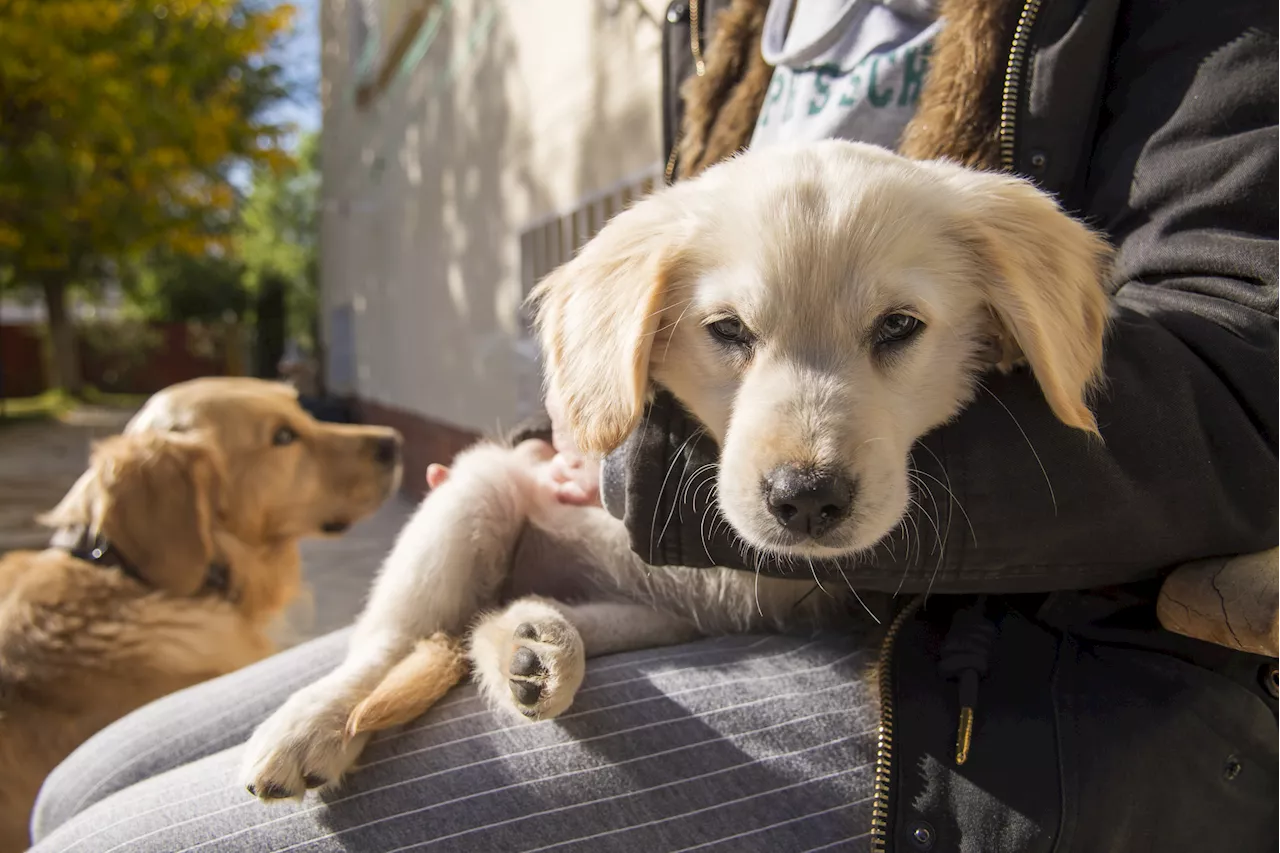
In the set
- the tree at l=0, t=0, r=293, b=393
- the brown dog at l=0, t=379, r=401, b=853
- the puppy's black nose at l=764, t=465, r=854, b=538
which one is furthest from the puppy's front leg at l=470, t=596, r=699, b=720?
the tree at l=0, t=0, r=293, b=393

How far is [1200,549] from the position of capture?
129cm

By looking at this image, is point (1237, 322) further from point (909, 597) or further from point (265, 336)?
point (265, 336)

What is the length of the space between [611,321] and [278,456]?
7.10ft

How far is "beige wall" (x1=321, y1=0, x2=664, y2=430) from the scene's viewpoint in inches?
169

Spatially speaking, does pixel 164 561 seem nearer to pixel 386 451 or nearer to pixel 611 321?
pixel 386 451

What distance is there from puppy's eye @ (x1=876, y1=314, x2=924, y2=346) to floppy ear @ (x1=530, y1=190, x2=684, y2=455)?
13.1 inches

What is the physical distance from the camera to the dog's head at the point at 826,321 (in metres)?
1.28

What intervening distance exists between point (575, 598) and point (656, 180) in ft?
7.10

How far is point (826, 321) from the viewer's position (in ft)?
4.46

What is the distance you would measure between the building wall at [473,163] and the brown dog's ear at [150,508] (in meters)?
1.37

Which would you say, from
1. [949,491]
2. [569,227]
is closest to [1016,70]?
[949,491]

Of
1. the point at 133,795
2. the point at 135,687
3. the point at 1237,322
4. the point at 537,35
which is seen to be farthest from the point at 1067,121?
the point at 537,35

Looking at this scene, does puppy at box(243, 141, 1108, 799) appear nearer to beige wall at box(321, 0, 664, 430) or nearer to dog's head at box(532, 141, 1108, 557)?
dog's head at box(532, 141, 1108, 557)

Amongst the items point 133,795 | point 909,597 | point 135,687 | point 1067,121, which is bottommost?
point 135,687
